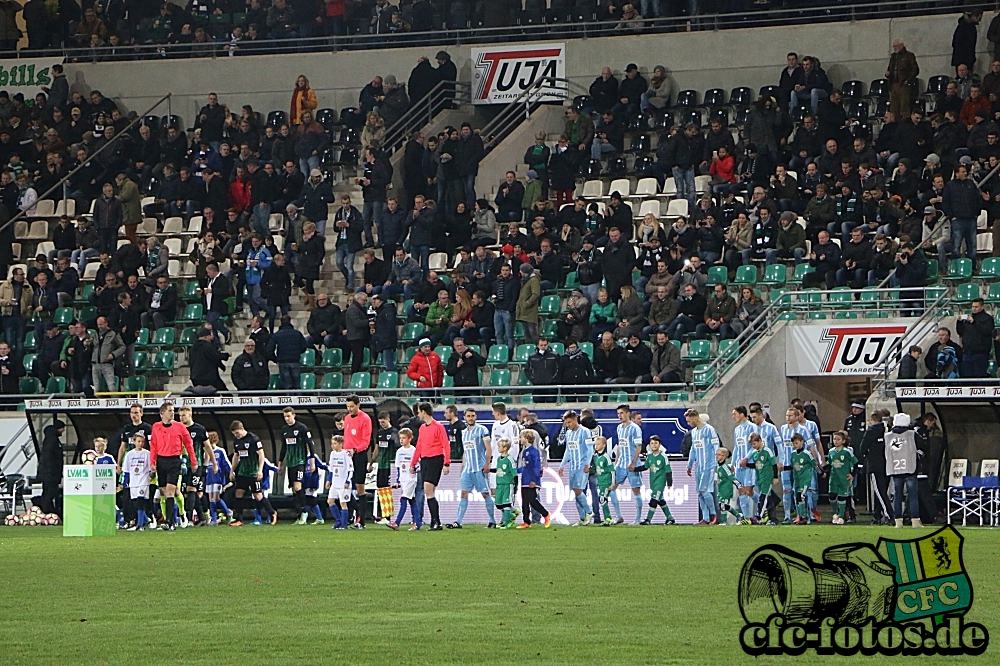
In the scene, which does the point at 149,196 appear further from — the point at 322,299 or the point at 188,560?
the point at 188,560

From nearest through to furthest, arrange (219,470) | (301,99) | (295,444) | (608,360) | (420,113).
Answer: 1. (219,470)
2. (295,444)
3. (608,360)
4. (420,113)
5. (301,99)

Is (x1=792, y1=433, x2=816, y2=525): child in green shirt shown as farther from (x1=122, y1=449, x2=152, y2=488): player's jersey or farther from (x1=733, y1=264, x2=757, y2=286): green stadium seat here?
(x1=122, y1=449, x2=152, y2=488): player's jersey

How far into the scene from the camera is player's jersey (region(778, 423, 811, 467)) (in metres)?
25.4

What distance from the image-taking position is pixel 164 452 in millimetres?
24562

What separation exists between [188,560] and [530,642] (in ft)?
25.5

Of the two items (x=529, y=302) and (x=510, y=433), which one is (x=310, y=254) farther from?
(x=510, y=433)

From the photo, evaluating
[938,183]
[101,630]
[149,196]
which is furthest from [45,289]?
[101,630]

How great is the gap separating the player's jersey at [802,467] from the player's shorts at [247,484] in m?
8.48

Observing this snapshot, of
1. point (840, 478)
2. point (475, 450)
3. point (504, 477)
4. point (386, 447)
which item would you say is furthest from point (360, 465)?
point (840, 478)

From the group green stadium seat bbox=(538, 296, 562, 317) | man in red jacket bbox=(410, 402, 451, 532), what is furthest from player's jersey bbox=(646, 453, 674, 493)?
green stadium seat bbox=(538, 296, 562, 317)

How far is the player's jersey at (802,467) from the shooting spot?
992 inches

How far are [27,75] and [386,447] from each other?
1952 centimetres

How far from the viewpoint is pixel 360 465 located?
25.0m

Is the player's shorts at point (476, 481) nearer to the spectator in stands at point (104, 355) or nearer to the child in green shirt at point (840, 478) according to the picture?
the child in green shirt at point (840, 478)
